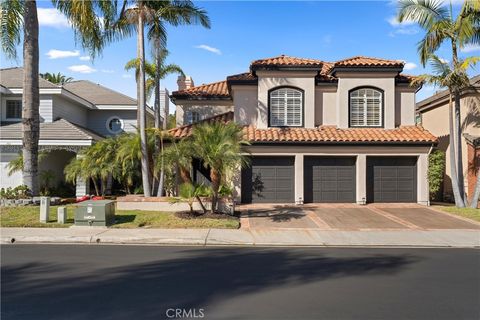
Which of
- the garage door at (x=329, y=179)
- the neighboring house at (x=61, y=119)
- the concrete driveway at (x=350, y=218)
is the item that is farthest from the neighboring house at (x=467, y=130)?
the neighboring house at (x=61, y=119)

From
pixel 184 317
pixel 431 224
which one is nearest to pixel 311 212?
pixel 431 224

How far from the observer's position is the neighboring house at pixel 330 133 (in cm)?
1944

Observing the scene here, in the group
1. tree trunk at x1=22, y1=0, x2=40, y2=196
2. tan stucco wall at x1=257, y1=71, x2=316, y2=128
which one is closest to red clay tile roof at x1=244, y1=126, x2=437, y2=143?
tan stucco wall at x1=257, y1=71, x2=316, y2=128

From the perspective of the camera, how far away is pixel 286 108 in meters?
20.5

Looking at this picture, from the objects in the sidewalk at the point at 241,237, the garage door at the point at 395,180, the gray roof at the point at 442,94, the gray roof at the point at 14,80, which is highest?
the gray roof at the point at 14,80

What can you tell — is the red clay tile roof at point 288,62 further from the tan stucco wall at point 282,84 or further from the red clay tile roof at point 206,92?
the red clay tile roof at point 206,92

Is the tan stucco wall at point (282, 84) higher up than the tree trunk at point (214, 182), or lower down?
higher up

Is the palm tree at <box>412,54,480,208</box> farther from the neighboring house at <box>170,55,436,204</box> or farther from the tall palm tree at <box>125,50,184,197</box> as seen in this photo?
the tall palm tree at <box>125,50,184,197</box>

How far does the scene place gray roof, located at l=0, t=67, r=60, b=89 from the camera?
22500 mm

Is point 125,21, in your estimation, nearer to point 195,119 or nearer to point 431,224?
point 195,119

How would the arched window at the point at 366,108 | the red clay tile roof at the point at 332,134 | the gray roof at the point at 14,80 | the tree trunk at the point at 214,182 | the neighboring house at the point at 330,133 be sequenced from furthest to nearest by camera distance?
the gray roof at the point at 14,80 → the arched window at the point at 366,108 → the neighboring house at the point at 330,133 → the red clay tile roof at the point at 332,134 → the tree trunk at the point at 214,182

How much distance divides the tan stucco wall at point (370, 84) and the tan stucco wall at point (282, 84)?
1.43 m

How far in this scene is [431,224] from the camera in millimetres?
14805

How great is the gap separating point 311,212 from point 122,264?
33.0 ft
